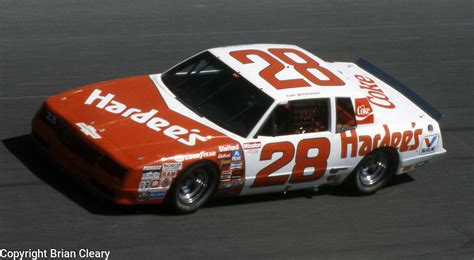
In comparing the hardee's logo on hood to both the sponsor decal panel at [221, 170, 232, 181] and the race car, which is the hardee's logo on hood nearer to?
the race car

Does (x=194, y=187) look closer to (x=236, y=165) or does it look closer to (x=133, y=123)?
(x=236, y=165)

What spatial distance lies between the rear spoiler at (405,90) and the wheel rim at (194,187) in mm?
3193

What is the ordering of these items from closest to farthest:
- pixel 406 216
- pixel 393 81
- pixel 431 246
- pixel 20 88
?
pixel 431 246, pixel 406 216, pixel 393 81, pixel 20 88

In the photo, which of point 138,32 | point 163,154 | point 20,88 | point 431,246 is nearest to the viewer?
point 163,154

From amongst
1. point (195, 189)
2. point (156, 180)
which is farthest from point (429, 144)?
point (156, 180)

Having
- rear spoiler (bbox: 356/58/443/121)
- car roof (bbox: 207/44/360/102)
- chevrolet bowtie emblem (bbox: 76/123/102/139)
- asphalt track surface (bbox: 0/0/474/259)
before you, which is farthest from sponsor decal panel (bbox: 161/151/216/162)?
rear spoiler (bbox: 356/58/443/121)

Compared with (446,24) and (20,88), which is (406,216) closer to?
(20,88)

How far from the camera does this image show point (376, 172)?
9953 millimetres

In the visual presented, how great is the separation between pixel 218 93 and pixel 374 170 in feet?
6.68

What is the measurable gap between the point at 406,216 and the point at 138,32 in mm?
6381

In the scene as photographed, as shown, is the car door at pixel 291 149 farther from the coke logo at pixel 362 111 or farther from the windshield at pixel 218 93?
the coke logo at pixel 362 111

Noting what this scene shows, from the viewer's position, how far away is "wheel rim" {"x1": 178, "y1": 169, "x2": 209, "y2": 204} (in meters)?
8.62

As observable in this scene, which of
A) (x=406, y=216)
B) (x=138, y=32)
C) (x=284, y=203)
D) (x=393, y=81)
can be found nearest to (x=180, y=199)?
(x=284, y=203)

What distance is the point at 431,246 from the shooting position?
29.0 ft
